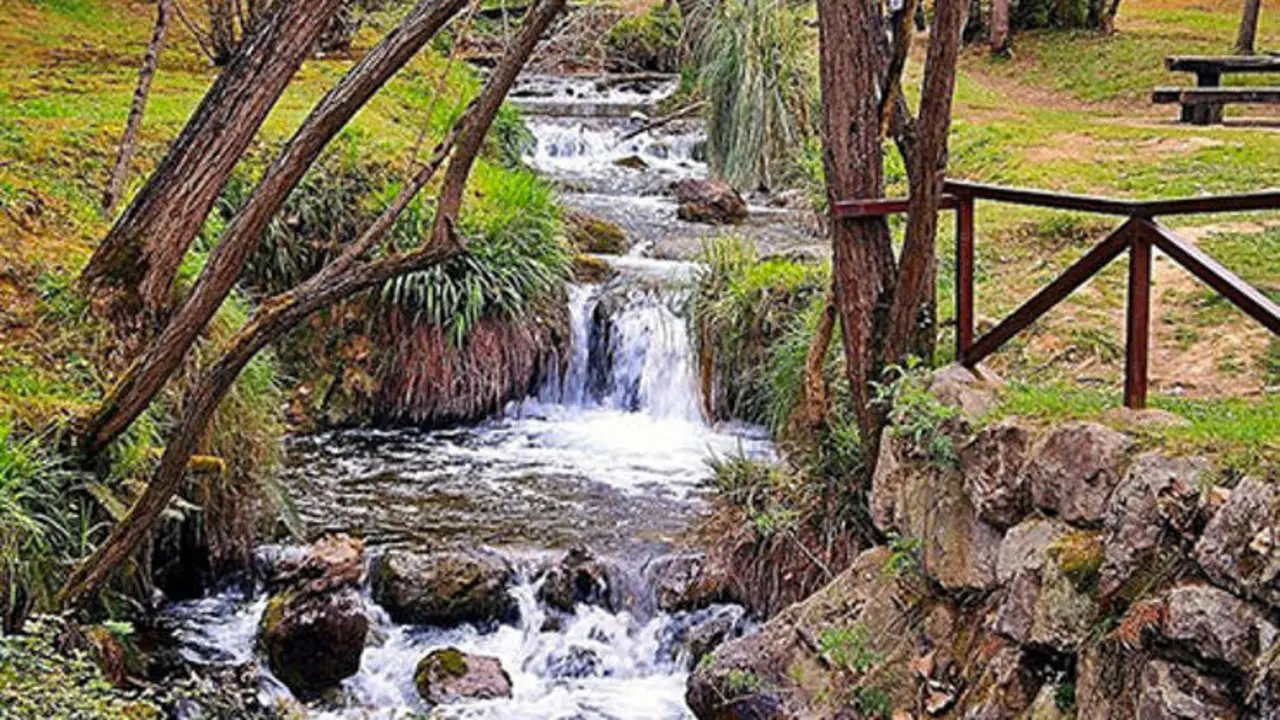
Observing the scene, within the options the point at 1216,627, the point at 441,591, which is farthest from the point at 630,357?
the point at 1216,627

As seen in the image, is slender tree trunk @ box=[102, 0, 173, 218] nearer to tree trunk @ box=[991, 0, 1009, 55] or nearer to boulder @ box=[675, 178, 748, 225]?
boulder @ box=[675, 178, 748, 225]

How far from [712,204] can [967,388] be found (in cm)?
882

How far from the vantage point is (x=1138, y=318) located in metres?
5.32

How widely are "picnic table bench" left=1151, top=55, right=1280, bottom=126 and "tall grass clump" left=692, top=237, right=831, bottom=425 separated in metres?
5.77

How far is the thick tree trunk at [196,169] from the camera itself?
698 cm

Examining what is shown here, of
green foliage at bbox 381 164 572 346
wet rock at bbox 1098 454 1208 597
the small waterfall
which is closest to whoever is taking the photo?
wet rock at bbox 1098 454 1208 597

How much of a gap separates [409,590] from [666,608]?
1399 millimetres

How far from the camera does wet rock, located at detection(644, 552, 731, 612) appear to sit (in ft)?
25.1

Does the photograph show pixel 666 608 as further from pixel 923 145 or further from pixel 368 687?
pixel 923 145

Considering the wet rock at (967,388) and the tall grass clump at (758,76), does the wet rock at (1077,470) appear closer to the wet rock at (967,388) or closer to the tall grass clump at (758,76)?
the wet rock at (967,388)

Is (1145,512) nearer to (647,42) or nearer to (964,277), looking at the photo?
(964,277)

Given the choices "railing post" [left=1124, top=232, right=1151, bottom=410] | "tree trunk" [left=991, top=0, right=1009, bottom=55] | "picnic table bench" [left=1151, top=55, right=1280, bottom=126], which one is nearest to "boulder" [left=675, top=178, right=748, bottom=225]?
"picnic table bench" [left=1151, top=55, right=1280, bottom=126]

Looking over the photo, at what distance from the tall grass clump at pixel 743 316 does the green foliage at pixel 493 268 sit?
1428 mm

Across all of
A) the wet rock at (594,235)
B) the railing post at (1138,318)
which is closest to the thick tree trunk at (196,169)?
the railing post at (1138,318)
